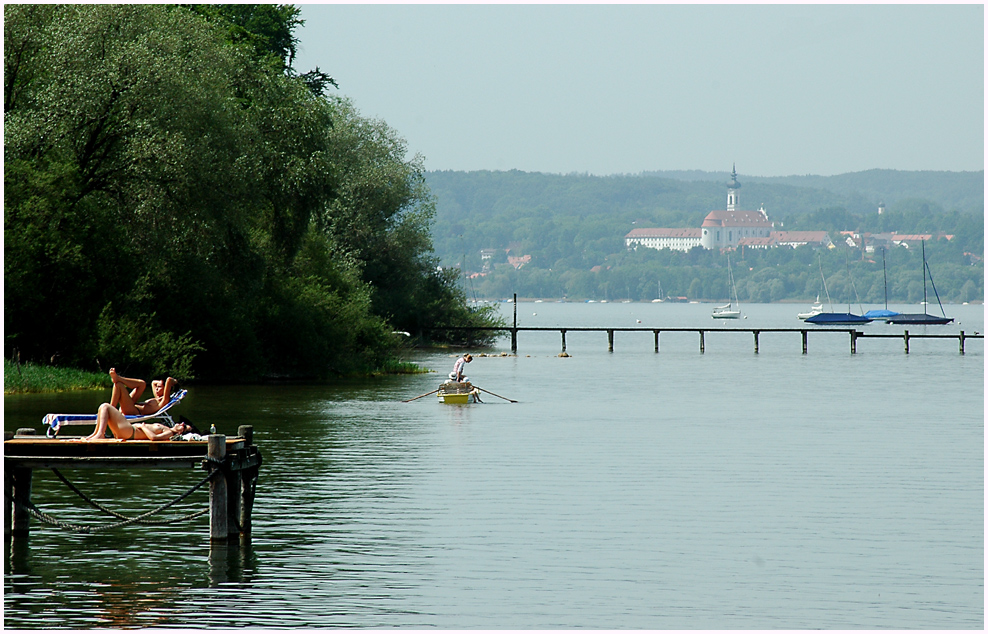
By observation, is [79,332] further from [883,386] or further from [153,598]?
[883,386]

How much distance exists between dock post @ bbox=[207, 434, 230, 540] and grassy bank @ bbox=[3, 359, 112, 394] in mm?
23320

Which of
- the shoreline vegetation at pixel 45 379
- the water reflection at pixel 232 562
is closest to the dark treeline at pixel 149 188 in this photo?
the shoreline vegetation at pixel 45 379

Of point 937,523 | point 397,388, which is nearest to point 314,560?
point 937,523

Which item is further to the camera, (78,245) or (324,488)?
(78,245)

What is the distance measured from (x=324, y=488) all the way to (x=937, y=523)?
32.4 ft

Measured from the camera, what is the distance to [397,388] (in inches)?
1937

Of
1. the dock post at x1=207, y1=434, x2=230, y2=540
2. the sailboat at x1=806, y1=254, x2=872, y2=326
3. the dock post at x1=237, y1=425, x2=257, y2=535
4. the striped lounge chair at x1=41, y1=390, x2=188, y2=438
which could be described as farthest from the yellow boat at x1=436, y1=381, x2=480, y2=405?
A: the sailboat at x1=806, y1=254, x2=872, y2=326

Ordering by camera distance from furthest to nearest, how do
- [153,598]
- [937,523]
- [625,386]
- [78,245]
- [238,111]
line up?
[625,386], [238,111], [78,245], [937,523], [153,598]

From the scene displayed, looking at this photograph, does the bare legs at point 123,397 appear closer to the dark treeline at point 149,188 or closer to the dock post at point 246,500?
the dock post at point 246,500

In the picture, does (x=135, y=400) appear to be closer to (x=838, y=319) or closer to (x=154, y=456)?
(x=154, y=456)

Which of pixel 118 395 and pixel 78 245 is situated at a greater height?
pixel 78 245

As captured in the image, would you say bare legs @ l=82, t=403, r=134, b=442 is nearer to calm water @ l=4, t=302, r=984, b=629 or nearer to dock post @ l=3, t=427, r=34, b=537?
dock post @ l=3, t=427, r=34, b=537

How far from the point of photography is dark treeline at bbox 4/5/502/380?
38406mm

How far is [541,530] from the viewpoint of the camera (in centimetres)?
1833
